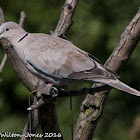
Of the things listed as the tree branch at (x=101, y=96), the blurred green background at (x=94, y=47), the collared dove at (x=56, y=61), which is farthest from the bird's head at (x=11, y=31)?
the blurred green background at (x=94, y=47)

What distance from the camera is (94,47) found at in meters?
4.76

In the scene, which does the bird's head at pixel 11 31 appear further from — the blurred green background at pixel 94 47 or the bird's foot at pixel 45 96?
the blurred green background at pixel 94 47

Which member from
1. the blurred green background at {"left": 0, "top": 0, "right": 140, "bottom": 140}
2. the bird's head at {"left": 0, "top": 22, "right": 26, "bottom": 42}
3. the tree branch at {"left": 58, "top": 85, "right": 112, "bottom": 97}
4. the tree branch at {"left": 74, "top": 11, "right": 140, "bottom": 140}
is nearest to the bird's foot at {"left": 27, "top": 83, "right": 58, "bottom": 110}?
the tree branch at {"left": 58, "top": 85, "right": 112, "bottom": 97}

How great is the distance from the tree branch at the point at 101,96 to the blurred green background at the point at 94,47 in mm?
1273

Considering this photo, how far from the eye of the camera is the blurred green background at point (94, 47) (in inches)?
187

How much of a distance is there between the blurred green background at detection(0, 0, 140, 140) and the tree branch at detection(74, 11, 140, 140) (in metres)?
1.27

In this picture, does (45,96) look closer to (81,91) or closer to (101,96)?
(81,91)

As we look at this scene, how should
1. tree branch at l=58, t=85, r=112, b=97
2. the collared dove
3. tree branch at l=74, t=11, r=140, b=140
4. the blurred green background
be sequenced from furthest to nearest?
the blurred green background, tree branch at l=74, t=11, r=140, b=140, the collared dove, tree branch at l=58, t=85, r=112, b=97

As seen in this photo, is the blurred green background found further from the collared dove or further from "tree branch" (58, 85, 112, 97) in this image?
"tree branch" (58, 85, 112, 97)

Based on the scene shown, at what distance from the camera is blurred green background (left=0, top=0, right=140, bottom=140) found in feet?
15.6

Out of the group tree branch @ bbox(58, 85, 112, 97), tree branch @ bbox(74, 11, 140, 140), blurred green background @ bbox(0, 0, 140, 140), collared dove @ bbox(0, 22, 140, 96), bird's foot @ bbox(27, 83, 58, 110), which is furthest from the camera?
blurred green background @ bbox(0, 0, 140, 140)

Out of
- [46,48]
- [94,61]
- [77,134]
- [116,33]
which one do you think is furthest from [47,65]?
[116,33]

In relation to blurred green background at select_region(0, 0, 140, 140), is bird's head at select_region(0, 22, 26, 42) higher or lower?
higher

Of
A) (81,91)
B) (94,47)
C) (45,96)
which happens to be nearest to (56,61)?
(81,91)
